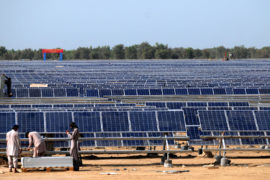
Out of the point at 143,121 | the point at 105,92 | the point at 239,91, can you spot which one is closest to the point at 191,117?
the point at 143,121

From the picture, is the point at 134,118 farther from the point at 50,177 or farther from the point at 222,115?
the point at 50,177

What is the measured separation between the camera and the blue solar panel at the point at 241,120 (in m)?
22.7

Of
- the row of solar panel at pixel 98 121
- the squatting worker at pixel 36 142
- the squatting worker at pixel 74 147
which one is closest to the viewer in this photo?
the squatting worker at pixel 74 147

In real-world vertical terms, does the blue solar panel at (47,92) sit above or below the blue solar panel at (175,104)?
above

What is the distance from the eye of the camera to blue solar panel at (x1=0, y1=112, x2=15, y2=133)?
21.7m

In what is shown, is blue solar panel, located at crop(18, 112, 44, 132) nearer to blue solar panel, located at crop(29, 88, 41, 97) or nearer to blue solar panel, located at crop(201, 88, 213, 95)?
blue solar panel, located at crop(29, 88, 41, 97)

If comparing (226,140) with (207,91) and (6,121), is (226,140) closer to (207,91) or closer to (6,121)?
(6,121)

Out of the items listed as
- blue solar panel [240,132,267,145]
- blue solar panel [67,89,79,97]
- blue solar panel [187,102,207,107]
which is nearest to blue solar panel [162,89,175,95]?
blue solar panel [67,89,79,97]

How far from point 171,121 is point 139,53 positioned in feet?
440

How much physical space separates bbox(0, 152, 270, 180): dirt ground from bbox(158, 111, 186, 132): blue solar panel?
1348 mm

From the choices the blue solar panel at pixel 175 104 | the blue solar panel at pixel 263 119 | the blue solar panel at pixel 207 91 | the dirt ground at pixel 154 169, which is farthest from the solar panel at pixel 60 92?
the blue solar panel at pixel 263 119

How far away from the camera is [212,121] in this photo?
22.5m

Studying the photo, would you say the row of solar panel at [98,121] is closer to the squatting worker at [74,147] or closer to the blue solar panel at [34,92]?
the squatting worker at [74,147]

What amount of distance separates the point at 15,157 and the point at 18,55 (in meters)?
143
